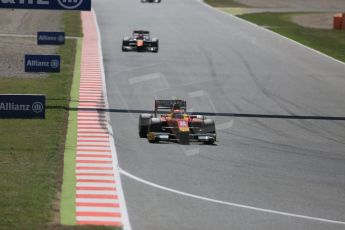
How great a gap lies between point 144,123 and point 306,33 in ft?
154

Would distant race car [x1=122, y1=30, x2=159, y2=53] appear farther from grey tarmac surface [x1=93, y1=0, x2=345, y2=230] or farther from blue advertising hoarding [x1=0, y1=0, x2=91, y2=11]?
blue advertising hoarding [x1=0, y1=0, x2=91, y2=11]

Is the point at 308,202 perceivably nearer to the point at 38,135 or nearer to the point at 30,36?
the point at 38,135

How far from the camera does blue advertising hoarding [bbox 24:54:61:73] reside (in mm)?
37031

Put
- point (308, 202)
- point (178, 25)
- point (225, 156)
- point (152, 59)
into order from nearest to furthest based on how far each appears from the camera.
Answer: point (308, 202), point (225, 156), point (152, 59), point (178, 25)

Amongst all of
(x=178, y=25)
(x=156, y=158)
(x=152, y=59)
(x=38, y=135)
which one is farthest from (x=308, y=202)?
(x=178, y=25)

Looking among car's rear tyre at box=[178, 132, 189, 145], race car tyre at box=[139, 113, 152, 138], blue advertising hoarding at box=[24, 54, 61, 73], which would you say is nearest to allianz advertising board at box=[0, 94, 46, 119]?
race car tyre at box=[139, 113, 152, 138]

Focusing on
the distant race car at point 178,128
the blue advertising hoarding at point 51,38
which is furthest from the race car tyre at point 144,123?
the blue advertising hoarding at point 51,38

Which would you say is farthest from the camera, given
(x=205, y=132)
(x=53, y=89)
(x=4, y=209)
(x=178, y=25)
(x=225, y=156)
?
(x=178, y=25)

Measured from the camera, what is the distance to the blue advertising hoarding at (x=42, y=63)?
121 ft

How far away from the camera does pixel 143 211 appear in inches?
726

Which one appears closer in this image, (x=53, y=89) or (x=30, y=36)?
(x=53, y=89)

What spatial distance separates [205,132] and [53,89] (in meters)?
13.1

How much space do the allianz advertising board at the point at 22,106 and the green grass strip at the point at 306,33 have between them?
3104cm

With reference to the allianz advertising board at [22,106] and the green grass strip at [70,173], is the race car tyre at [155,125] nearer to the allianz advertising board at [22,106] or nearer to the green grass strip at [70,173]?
the green grass strip at [70,173]
